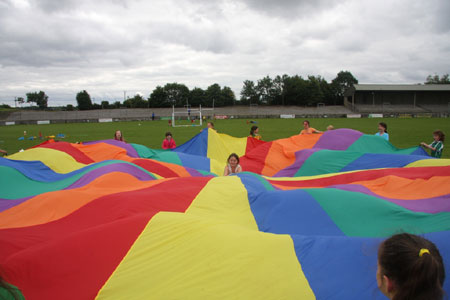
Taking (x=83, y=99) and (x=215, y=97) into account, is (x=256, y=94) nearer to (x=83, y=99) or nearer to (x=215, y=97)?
(x=215, y=97)

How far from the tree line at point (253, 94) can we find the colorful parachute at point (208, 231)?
52170mm

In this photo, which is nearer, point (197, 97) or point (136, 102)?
point (197, 97)

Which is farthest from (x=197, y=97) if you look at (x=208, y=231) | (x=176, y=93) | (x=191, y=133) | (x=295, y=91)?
(x=208, y=231)

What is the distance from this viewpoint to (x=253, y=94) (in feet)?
207

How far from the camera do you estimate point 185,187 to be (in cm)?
334

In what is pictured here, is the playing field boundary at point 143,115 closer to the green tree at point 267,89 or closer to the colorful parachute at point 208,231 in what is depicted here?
the green tree at point 267,89

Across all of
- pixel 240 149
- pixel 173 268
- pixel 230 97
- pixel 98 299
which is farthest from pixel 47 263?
pixel 230 97

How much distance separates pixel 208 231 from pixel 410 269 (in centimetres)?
123

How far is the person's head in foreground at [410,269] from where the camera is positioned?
1.04 meters

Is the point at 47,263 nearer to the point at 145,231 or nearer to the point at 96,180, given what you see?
the point at 145,231

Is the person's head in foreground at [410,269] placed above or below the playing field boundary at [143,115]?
below

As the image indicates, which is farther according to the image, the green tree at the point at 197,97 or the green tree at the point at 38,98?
the green tree at the point at 38,98

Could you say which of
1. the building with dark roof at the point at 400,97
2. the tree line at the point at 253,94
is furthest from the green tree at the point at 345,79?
the building with dark roof at the point at 400,97

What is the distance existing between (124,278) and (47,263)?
496 mm
